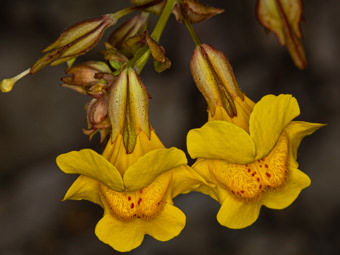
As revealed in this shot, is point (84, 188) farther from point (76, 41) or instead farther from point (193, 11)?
point (193, 11)

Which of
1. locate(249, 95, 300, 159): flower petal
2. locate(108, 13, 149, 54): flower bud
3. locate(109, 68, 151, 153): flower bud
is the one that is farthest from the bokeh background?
locate(249, 95, 300, 159): flower petal

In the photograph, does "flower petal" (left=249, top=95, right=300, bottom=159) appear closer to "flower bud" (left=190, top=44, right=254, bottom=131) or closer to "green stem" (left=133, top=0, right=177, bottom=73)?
"flower bud" (left=190, top=44, right=254, bottom=131)

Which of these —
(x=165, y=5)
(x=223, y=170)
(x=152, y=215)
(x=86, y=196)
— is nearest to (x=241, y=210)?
(x=223, y=170)

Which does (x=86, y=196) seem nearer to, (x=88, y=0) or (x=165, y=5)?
(x=165, y=5)

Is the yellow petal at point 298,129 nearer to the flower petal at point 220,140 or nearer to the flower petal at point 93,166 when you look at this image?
the flower petal at point 220,140

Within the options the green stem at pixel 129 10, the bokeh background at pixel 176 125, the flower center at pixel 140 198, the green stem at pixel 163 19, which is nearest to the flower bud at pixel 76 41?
the green stem at pixel 129 10

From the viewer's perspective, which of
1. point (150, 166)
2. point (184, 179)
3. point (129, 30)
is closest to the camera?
point (150, 166)

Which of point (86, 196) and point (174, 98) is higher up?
point (86, 196)

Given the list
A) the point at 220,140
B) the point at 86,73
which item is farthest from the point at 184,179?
the point at 86,73
